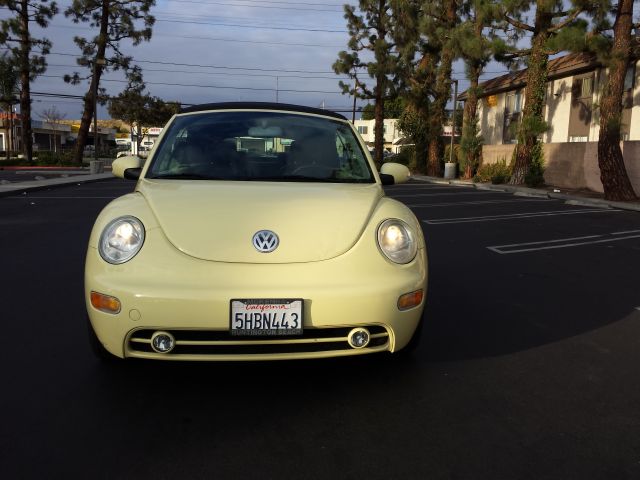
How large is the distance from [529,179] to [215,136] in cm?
1929

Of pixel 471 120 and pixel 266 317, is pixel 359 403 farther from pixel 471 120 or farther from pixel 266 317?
pixel 471 120

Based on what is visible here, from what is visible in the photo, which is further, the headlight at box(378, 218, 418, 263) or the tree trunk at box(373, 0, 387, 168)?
the tree trunk at box(373, 0, 387, 168)

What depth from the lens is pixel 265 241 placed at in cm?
293

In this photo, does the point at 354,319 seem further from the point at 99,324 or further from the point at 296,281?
the point at 99,324

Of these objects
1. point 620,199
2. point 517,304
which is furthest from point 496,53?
point 517,304

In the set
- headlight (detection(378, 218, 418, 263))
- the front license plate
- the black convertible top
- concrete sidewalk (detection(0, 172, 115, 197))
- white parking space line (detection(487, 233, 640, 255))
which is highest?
the black convertible top

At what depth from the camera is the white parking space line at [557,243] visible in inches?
312

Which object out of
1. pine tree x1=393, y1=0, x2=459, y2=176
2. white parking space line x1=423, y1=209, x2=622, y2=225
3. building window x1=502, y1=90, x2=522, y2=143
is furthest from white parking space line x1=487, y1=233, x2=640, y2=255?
building window x1=502, y1=90, x2=522, y2=143

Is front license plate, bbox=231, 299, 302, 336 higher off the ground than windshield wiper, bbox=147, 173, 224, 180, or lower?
lower

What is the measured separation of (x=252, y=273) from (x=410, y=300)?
83cm

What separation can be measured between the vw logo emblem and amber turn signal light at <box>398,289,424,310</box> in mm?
693

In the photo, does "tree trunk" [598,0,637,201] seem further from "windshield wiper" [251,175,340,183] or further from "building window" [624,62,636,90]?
"windshield wiper" [251,175,340,183]

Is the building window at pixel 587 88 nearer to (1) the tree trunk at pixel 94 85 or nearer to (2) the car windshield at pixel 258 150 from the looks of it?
(2) the car windshield at pixel 258 150

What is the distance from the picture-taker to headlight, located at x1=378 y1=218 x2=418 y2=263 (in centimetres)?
305
